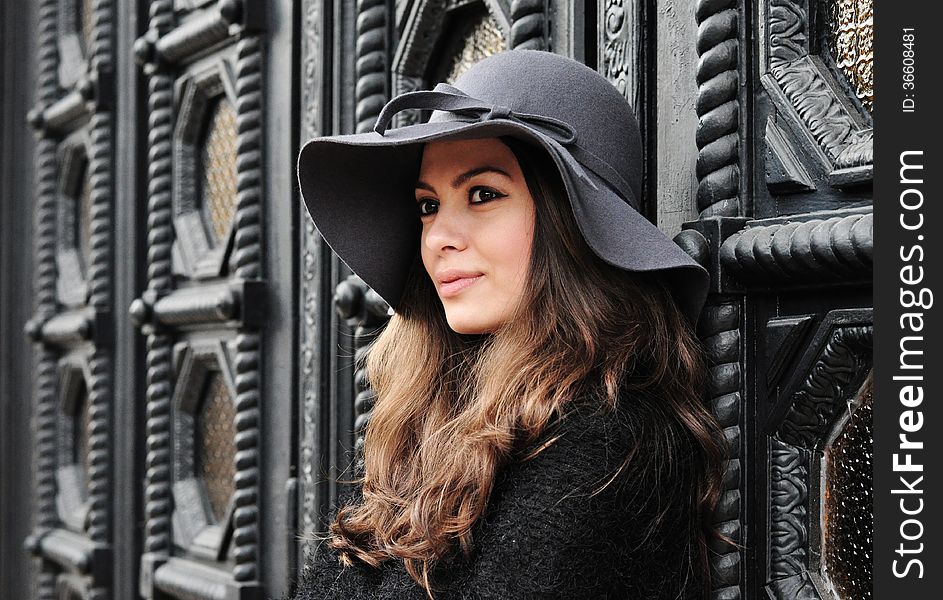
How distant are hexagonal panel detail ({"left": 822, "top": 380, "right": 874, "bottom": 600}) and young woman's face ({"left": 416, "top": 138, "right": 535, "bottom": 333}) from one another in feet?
1.17

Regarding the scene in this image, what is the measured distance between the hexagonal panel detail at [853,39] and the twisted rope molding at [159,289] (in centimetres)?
163

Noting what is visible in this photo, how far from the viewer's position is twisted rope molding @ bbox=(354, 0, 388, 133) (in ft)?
6.26

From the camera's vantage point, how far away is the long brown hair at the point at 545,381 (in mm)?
1188

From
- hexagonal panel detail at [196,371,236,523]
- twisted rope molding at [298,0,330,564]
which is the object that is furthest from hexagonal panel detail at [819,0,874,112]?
hexagonal panel detail at [196,371,236,523]

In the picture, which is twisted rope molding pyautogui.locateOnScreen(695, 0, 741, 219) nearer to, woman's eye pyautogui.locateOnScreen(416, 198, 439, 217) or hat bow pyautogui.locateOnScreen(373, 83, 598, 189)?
hat bow pyautogui.locateOnScreen(373, 83, 598, 189)

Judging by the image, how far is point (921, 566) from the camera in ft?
3.27

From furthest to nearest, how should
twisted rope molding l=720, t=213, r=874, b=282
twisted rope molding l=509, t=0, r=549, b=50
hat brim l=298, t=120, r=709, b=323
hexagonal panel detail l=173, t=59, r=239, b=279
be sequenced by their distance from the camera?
hexagonal panel detail l=173, t=59, r=239, b=279 → twisted rope molding l=509, t=0, r=549, b=50 → hat brim l=298, t=120, r=709, b=323 → twisted rope molding l=720, t=213, r=874, b=282

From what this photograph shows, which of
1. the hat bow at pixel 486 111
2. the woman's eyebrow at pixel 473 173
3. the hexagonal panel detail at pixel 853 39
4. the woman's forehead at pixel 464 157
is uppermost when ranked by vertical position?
the hexagonal panel detail at pixel 853 39

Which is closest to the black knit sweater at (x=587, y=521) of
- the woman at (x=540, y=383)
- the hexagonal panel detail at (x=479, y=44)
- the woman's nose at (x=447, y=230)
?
the woman at (x=540, y=383)

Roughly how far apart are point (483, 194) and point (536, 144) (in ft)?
0.28

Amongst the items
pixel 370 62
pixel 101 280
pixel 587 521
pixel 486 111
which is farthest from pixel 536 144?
pixel 101 280

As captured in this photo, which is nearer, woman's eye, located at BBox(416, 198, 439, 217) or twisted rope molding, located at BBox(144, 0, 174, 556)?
woman's eye, located at BBox(416, 198, 439, 217)

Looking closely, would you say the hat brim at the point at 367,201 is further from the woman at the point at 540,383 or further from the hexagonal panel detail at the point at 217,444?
the hexagonal panel detail at the point at 217,444

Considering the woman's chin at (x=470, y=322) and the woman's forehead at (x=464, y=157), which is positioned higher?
the woman's forehead at (x=464, y=157)
